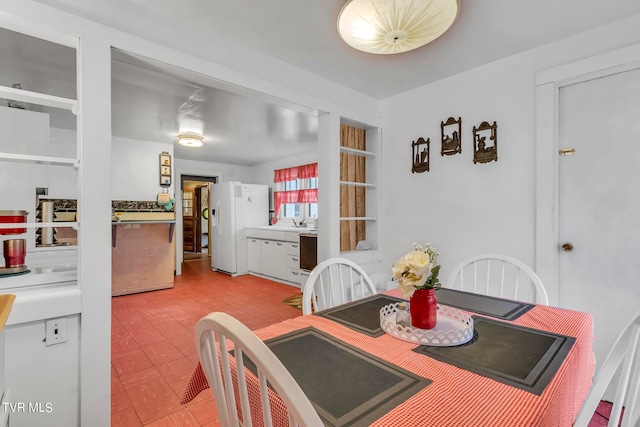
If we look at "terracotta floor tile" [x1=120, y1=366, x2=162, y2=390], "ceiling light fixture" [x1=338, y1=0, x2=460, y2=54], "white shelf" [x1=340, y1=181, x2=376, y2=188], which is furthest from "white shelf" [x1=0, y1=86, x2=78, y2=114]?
"white shelf" [x1=340, y1=181, x2=376, y2=188]

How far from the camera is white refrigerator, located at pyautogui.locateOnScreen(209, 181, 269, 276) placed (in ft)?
18.0

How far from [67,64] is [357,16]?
7.44 ft

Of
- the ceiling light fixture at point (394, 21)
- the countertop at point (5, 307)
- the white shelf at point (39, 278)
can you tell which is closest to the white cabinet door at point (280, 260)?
the white shelf at point (39, 278)

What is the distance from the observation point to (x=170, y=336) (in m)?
2.84

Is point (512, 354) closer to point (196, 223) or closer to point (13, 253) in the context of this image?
point (13, 253)

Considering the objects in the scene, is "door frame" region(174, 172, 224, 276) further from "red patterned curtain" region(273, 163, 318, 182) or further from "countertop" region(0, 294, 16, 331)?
"countertop" region(0, 294, 16, 331)

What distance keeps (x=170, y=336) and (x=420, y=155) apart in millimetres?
2857

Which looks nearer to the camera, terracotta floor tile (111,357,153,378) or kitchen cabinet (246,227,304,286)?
terracotta floor tile (111,357,153,378)

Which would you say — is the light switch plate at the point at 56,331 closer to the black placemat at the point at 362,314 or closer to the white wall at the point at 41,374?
the white wall at the point at 41,374

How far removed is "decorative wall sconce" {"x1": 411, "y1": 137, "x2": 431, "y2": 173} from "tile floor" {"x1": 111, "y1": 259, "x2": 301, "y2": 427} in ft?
6.70

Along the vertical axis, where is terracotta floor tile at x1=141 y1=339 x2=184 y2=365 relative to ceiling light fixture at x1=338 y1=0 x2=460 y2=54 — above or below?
below

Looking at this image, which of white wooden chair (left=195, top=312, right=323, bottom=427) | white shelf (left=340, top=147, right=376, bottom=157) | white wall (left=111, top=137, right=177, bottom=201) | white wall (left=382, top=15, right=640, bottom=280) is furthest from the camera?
white wall (left=111, top=137, right=177, bottom=201)

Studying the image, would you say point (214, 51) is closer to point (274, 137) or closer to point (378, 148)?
point (378, 148)

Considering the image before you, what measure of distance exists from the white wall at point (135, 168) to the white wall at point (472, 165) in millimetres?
3586
